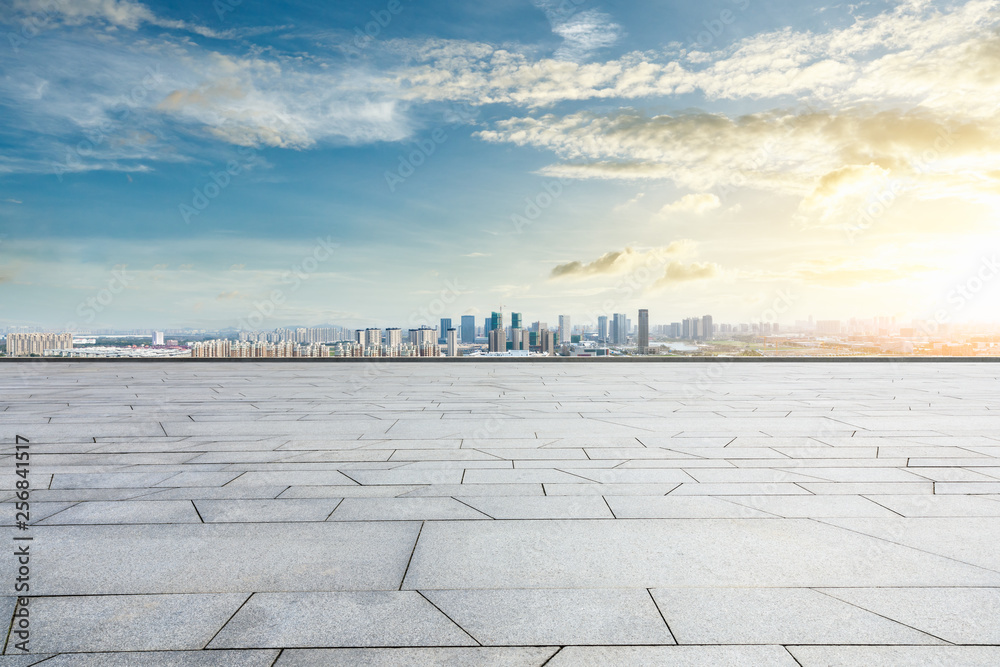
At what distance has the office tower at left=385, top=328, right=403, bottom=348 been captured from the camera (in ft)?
91.8

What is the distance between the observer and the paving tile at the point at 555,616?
9.84ft

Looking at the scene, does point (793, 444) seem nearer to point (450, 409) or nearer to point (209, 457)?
point (450, 409)

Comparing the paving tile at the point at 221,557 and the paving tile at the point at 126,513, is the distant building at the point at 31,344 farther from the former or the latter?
the paving tile at the point at 221,557

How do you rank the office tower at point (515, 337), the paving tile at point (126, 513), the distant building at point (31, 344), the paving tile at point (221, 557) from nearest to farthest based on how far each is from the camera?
1. the paving tile at point (221, 557)
2. the paving tile at point (126, 513)
3. the distant building at point (31, 344)
4. the office tower at point (515, 337)

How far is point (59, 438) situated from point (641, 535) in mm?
8348

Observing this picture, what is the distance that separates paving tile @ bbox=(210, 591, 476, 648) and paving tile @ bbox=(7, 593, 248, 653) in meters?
0.14

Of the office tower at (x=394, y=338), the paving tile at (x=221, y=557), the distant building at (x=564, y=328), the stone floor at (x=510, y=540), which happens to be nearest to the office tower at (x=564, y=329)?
the distant building at (x=564, y=328)

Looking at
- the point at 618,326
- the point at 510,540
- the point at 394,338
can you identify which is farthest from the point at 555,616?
the point at 618,326

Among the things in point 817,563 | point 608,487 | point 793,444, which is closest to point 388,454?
point 608,487

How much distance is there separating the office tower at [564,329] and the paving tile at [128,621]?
90.8 ft

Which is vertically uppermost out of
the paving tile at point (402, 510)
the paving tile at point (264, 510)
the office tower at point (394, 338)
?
the office tower at point (394, 338)

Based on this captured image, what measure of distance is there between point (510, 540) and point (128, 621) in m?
2.46

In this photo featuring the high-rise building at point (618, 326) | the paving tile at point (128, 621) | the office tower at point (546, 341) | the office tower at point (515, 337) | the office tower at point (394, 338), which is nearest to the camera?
the paving tile at point (128, 621)

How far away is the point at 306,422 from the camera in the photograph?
9.27 metres
